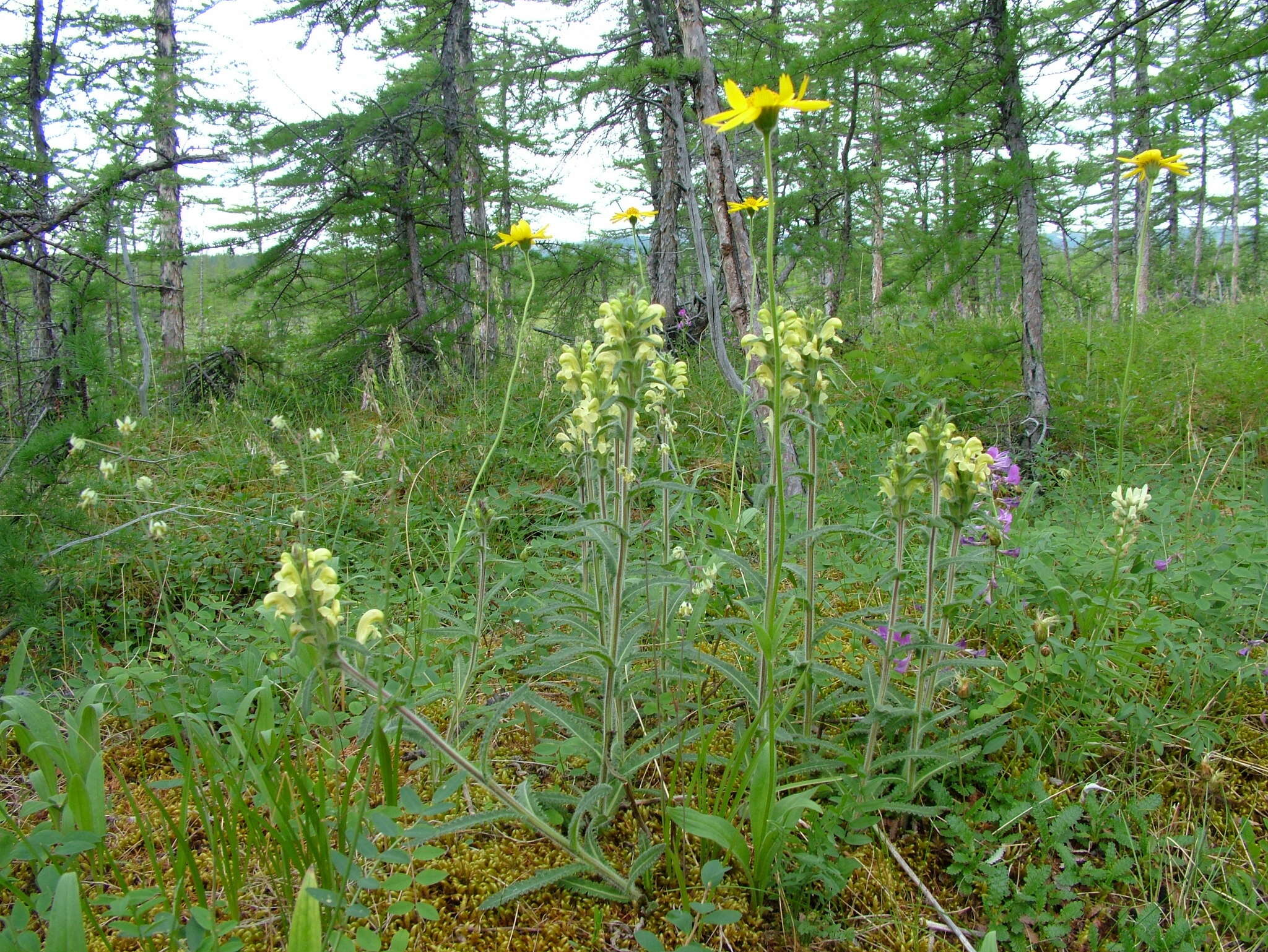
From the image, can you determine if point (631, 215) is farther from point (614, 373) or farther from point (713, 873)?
point (713, 873)

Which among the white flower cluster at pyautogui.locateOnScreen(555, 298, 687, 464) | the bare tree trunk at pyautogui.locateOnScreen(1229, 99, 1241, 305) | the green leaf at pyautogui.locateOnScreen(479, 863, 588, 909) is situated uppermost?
the bare tree trunk at pyautogui.locateOnScreen(1229, 99, 1241, 305)

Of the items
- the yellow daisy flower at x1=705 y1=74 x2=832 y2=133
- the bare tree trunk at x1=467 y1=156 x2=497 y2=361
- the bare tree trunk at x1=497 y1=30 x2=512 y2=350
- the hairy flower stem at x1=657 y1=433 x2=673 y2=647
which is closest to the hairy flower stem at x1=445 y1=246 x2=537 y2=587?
the hairy flower stem at x1=657 y1=433 x2=673 y2=647

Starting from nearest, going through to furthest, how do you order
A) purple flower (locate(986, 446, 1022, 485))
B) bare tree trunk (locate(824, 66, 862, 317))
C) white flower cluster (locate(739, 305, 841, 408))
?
1. white flower cluster (locate(739, 305, 841, 408))
2. purple flower (locate(986, 446, 1022, 485))
3. bare tree trunk (locate(824, 66, 862, 317))

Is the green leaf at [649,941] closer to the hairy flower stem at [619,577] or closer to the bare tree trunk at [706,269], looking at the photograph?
the hairy flower stem at [619,577]

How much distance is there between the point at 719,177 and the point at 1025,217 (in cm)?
217

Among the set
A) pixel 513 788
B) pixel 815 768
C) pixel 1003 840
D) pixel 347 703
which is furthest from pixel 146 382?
pixel 1003 840

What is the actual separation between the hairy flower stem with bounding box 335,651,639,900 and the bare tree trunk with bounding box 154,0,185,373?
822 cm

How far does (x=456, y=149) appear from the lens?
267 inches

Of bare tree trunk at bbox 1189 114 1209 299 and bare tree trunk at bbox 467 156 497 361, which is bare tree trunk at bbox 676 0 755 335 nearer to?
bare tree trunk at bbox 467 156 497 361

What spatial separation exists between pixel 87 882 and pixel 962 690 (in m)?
2.26

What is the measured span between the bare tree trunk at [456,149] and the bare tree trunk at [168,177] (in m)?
3.07

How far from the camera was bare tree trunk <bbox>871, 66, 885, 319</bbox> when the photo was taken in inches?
199

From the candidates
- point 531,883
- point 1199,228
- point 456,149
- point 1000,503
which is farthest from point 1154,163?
point 1199,228

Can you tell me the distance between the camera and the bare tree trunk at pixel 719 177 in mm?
3637
